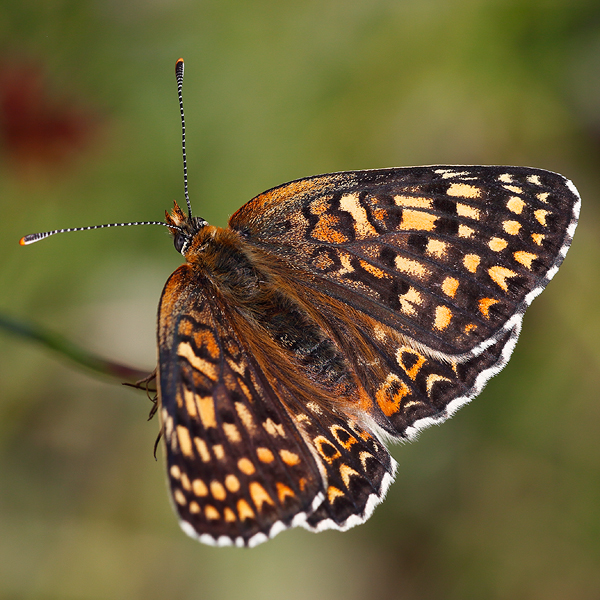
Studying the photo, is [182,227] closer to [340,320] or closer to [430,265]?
[340,320]

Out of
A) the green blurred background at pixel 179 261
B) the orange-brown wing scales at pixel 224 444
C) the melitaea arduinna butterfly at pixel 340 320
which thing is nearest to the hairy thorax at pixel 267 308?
the melitaea arduinna butterfly at pixel 340 320

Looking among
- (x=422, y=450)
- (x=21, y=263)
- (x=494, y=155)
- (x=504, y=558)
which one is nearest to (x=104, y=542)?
(x=21, y=263)

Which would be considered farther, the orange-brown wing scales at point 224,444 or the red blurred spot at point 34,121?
the red blurred spot at point 34,121

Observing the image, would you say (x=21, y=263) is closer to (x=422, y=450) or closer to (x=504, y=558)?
(x=422, y=450)

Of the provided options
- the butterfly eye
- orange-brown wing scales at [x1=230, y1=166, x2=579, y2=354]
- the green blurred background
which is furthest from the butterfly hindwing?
the green blurred background

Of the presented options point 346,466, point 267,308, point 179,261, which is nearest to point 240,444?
point 346,466

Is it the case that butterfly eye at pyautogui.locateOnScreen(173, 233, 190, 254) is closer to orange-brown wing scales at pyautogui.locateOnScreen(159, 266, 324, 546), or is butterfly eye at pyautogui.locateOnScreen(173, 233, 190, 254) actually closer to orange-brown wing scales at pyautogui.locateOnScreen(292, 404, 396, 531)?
orange-brown wing scales at pyautogui.locateOnScreen(159, 266, 324, 546)

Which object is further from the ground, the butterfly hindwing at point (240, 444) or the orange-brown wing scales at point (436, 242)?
the orange-brown wing scales at point (436, 242)

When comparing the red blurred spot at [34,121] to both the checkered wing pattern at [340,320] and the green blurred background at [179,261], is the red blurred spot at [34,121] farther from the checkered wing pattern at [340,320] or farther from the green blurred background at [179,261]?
the checkered wing pattern at [340,320]
